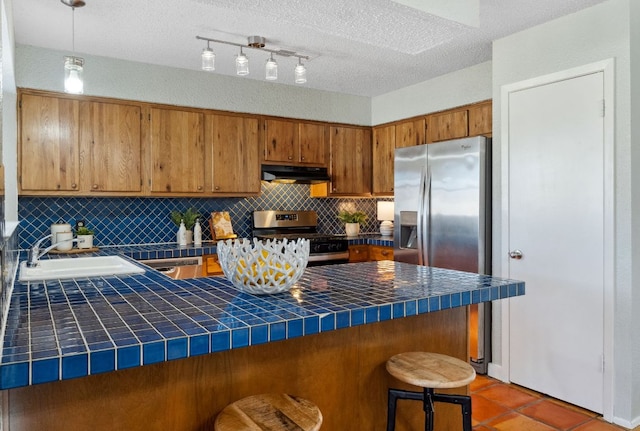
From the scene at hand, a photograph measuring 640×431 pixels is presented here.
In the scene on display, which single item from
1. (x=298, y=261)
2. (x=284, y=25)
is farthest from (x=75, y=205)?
(x=298, y=261)

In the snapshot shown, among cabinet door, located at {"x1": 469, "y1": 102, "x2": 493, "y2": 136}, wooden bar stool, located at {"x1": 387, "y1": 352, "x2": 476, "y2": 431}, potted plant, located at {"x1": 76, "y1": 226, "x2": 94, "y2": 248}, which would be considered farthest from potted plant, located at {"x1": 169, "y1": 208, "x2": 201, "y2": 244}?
wooden bar stool, located at {"x1": 387, "y1": 352, "x2": 476, "y2": 431}

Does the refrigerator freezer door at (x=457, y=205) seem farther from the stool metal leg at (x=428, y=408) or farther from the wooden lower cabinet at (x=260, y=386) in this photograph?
the stool metal leg at (x=428, y=408)

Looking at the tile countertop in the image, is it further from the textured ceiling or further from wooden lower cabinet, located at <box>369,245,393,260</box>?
wooden lower cabinet, located at <box>369,245,393,260</box>

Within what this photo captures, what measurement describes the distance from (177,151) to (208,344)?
3.25 meters

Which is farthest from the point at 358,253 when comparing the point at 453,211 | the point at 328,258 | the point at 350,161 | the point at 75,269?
the point at 75,269

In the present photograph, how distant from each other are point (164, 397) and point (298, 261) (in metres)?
0.62

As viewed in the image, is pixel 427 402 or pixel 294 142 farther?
pixel 294 142

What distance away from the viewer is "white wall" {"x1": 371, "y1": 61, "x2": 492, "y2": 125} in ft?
13.4

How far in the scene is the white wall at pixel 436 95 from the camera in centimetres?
409

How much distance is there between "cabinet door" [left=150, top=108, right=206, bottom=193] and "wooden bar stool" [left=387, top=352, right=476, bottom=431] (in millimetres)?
2911

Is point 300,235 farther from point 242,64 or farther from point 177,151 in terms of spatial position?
point 242,64

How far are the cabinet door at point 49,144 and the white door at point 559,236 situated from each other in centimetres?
342

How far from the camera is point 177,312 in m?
1.48

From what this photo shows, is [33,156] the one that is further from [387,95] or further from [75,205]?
[387,95]
